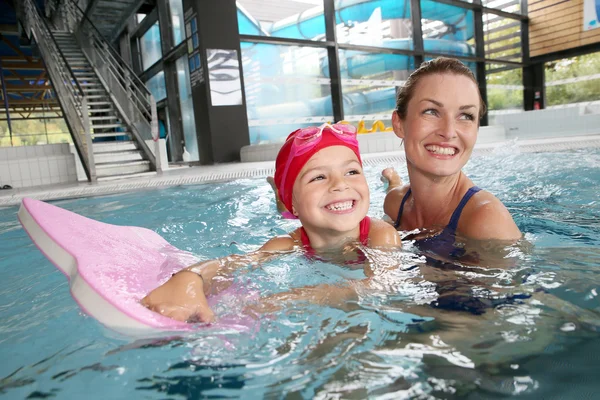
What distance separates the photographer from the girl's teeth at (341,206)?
6.21 ft

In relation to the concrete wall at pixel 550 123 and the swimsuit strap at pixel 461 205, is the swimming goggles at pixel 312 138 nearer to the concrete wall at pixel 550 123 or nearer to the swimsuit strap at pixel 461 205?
the swimsuit strap at pixel 461 205

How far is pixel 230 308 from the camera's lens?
1.57 m

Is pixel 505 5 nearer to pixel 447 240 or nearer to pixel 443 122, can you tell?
pixel 443 122

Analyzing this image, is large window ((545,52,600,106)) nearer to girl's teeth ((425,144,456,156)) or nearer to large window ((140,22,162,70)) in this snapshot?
large window ((140,22,162,70))

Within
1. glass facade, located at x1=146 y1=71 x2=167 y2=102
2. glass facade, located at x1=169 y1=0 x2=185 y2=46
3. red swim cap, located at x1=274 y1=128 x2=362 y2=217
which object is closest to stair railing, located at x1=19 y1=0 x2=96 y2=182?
glass facade, located at x1=169 y1=0 x2=185 y2=46

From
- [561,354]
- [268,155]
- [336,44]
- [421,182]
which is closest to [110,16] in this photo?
[336,44]

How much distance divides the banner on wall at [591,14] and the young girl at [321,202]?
18364 mm

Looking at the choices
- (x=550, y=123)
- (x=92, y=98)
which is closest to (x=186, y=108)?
(x=92, y=98)

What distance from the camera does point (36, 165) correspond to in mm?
9727

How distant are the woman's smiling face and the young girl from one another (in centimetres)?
A: 34

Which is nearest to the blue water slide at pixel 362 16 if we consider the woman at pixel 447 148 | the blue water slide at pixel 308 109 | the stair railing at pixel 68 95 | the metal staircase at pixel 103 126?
the blue water slide at pixel 308 109

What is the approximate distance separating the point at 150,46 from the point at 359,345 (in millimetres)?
16708

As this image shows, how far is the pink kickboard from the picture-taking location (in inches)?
52.7

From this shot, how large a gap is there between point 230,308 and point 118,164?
8.77 metres
